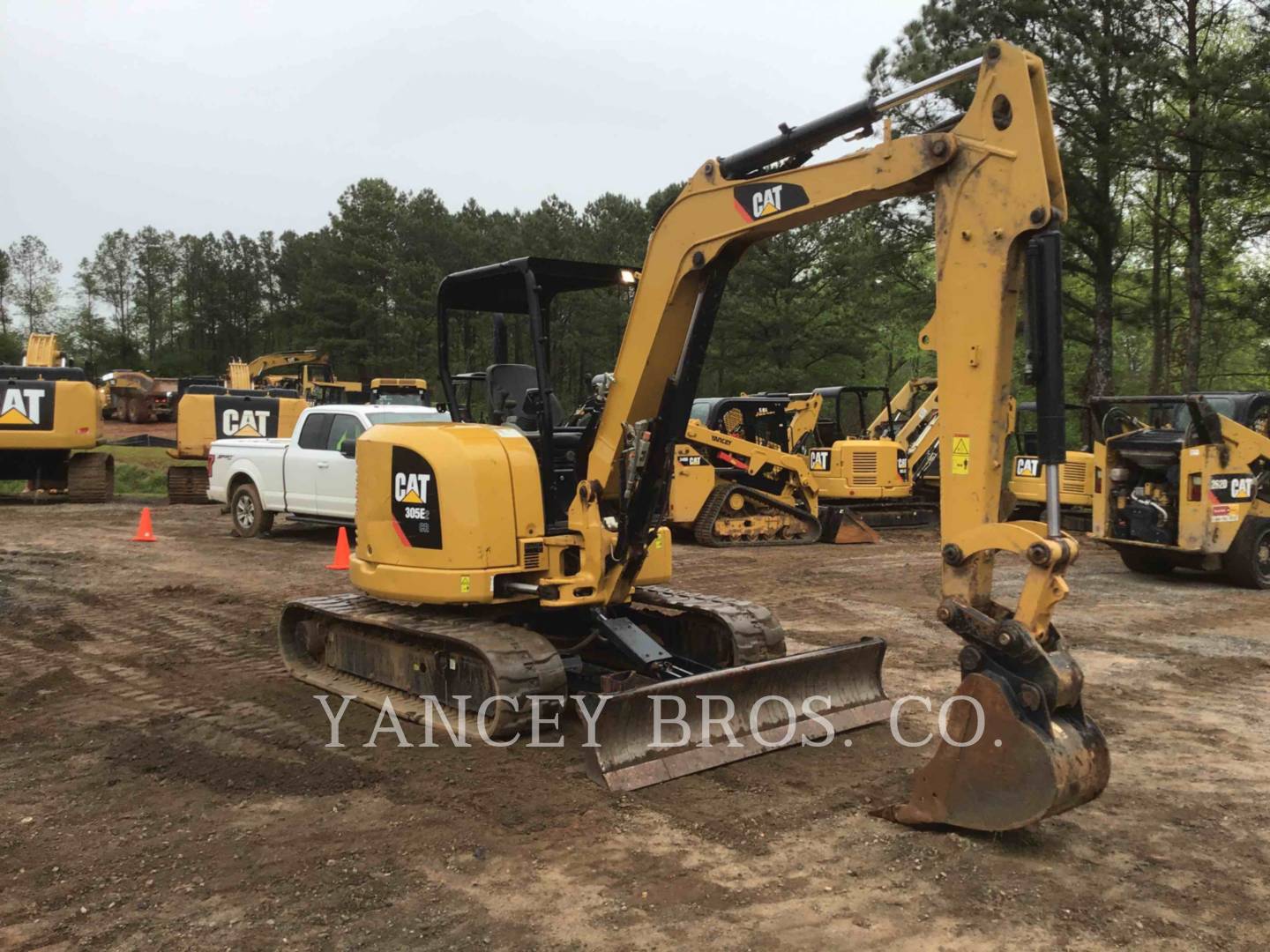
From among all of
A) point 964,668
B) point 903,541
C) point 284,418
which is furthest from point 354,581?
point 284,418

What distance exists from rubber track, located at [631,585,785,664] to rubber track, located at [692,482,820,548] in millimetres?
7650

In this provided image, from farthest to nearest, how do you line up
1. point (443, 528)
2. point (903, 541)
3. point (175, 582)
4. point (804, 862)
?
point (903, 541)
point (175, 582)
point (443, 528)
point (804, 862)

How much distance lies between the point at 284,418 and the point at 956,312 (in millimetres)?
17686

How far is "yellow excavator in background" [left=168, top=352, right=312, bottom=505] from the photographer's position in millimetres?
18703

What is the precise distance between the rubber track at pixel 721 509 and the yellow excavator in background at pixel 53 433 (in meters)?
10.8

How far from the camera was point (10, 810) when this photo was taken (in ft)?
14.9

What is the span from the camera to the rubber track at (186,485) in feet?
61.1

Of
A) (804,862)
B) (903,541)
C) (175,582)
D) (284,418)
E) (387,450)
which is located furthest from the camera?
(284,418)

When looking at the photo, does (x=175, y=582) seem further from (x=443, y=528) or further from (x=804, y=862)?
(x=804, y=862)

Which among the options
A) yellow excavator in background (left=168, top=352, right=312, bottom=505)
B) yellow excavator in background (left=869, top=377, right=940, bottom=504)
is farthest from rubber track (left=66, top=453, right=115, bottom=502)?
yellow excavator in background (left=869, top=377, right=940, bottom=504)

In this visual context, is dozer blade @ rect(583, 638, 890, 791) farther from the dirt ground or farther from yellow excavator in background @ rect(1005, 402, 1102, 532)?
yellow excavator in background @ rect(1005, 402, 1102, 532)

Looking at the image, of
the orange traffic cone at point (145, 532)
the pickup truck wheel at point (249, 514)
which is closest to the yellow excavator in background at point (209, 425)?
the pickup truck wheel at point (249, 514)

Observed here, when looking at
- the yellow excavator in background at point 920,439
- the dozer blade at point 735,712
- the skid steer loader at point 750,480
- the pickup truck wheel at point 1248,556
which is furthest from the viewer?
the yellow excavator in background at point 920,439

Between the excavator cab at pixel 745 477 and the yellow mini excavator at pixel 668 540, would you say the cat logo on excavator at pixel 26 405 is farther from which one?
the yellow mini excavator at pixel 668 540
